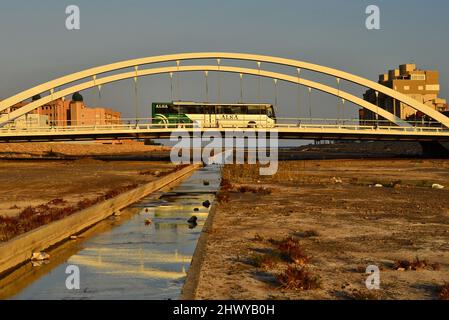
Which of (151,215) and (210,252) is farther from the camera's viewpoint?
(151,215)

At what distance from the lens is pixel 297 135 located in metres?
73.4

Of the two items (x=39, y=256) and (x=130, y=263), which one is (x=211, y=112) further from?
(x=130, y=263)

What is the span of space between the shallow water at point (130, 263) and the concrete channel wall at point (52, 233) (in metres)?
0.46

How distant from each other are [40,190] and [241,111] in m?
55.8

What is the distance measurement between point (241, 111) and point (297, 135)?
11.8 m

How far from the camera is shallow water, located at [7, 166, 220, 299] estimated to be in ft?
28.4

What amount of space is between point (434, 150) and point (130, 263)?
3125 inches

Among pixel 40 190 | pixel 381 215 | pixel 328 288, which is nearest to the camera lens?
pixel 328 288

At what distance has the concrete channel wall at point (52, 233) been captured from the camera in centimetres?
1034

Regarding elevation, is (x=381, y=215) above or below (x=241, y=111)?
below

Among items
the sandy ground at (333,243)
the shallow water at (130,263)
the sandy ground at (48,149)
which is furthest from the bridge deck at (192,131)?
the shallow water at (130,263)
